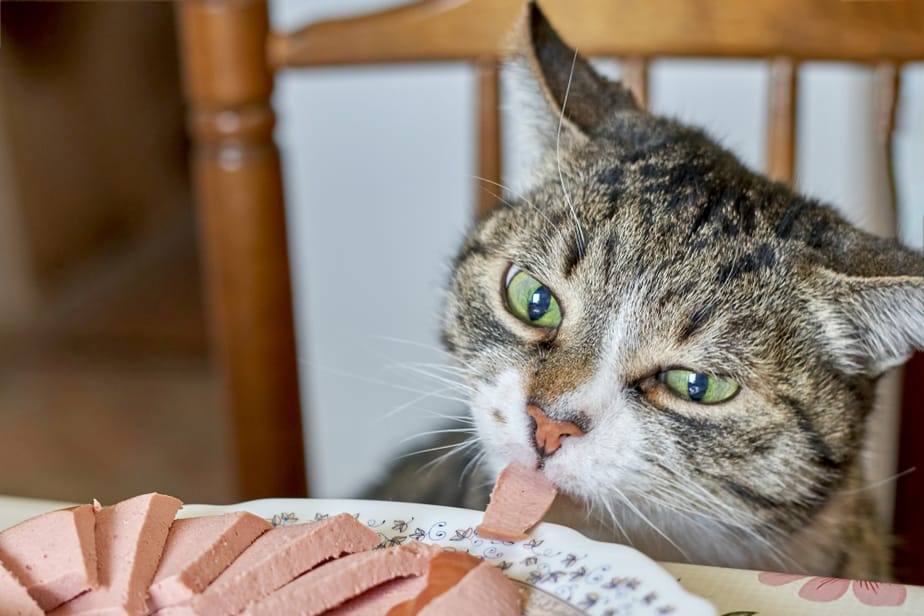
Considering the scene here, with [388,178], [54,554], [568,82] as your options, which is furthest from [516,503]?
[388,178]

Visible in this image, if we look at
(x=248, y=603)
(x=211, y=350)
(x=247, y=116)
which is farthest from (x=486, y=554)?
(x=211, y=350)

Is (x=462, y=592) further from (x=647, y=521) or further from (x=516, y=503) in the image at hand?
(x=647, y=521)

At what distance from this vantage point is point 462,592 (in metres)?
0.51

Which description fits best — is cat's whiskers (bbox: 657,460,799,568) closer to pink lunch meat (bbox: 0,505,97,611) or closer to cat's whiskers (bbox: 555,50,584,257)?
cat's whiskers (bbox: 555,50,584,257)

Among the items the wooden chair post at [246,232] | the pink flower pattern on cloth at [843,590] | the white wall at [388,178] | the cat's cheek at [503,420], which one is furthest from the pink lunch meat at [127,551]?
the white wall at [388,178]

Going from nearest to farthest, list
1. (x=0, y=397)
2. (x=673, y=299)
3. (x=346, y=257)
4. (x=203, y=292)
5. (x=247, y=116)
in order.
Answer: (x=673, y=299) → (x=247, y=116) → (x=346, y=257) → (x=0, y=397) → (x=203, y=292)

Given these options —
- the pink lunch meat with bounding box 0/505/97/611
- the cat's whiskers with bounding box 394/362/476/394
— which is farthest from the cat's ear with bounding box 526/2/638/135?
the pink lunch meat with bounding box 0/505/97/611

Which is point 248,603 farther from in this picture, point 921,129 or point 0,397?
point 0,397

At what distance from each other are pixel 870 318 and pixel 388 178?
135cm

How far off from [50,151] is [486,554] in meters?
2.60

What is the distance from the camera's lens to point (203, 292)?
3.10 m

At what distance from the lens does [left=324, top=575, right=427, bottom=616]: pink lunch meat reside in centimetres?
53

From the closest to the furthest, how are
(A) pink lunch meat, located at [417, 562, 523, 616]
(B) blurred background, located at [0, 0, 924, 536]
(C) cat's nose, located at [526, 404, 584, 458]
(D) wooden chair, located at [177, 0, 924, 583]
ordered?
1. (A) pink lunch meat, located at [417, 562, 523, 616]
2. (C) cat's nose, located at [526, 404, 584, 458]
3. (D) wooden chair, located at [177, 0, 924, 583]
4. (B) blurred background, located at [0, 0, 924, 536]

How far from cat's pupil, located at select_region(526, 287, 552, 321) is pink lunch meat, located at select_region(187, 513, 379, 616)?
11.6 inches
